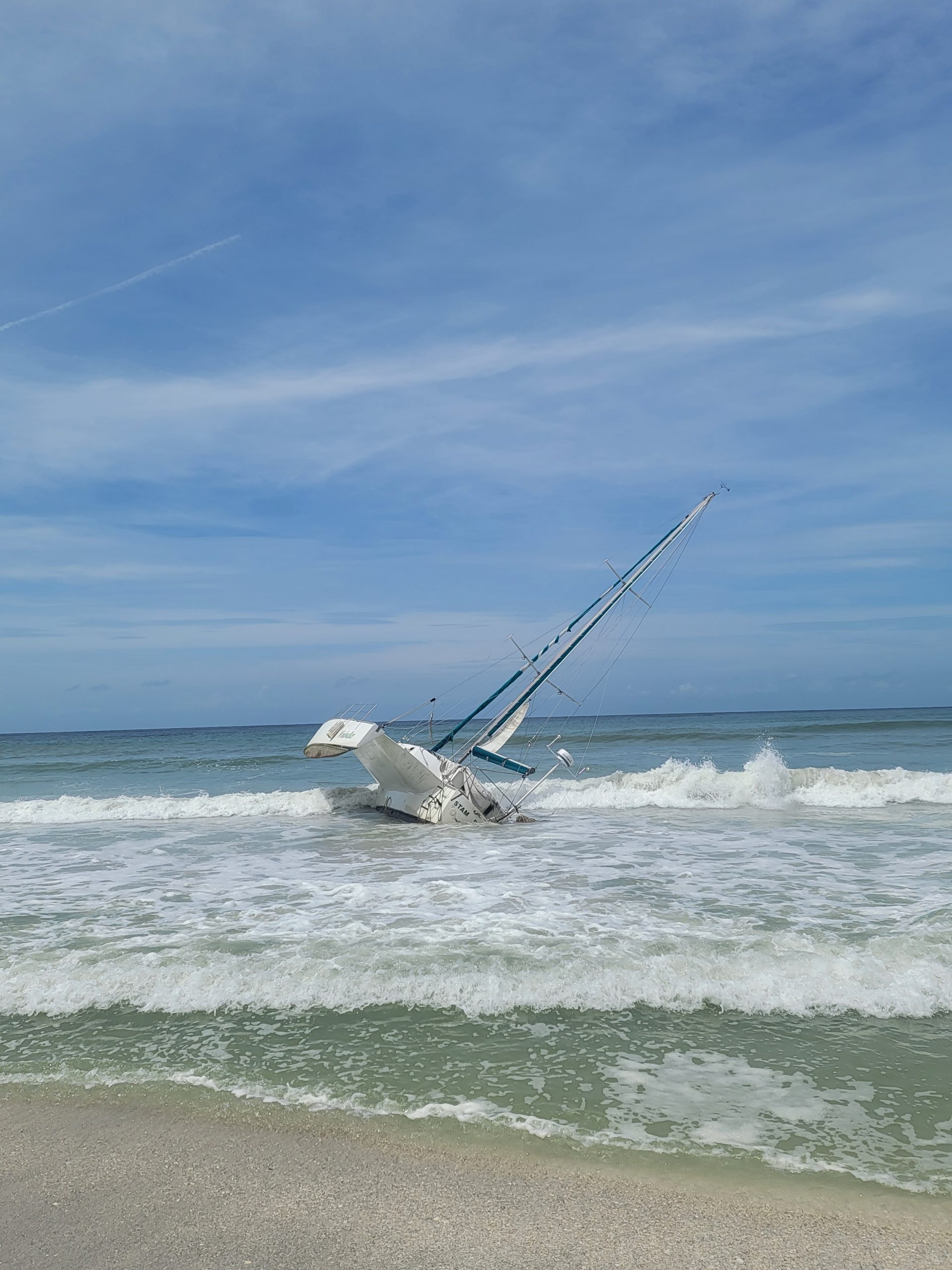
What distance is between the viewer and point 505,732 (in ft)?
66.5

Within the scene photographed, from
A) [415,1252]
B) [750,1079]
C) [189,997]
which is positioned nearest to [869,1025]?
[750,1079]

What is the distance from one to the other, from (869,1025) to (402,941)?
4.51 m

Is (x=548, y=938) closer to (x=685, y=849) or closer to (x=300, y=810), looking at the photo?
(x=685, y=849)

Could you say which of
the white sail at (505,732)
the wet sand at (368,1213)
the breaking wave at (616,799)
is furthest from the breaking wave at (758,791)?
the wet sand at (368,1213)

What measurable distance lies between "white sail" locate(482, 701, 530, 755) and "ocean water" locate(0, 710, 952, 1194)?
2706mm

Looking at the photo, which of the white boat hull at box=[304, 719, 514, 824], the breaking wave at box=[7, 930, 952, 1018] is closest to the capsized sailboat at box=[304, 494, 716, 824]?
the white boat hull at box=[304, 719, 514, 824]

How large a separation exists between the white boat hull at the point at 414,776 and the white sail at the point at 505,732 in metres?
0.81

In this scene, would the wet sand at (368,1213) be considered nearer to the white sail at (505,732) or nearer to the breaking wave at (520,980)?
the breaking wave at (520,980)

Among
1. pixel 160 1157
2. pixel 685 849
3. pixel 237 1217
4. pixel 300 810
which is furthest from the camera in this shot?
pixel 300 810

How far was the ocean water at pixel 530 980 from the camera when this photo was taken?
17.7ft

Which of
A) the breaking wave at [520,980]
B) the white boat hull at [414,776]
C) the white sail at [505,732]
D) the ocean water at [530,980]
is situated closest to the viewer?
the ocean water at [530,980]

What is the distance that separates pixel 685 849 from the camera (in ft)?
50.0

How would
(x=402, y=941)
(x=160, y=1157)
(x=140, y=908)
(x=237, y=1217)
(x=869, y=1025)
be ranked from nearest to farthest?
(x=237, y=1217) < (x=160, y=1157) < (x=869, y=1025) < (x=402, y=941) < (x=140, y=908)

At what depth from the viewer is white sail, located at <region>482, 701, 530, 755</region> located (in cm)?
1992
